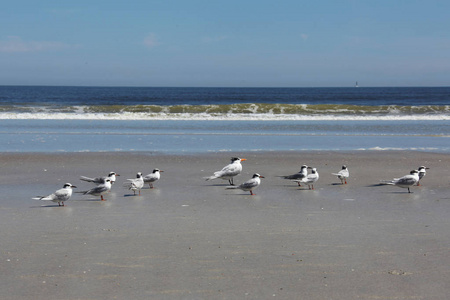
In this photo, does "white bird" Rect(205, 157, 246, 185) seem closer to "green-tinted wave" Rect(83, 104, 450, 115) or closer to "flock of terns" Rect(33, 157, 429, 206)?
"flock of terns" Rect(33, 157, 429, 206)

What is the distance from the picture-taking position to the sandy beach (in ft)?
18.5

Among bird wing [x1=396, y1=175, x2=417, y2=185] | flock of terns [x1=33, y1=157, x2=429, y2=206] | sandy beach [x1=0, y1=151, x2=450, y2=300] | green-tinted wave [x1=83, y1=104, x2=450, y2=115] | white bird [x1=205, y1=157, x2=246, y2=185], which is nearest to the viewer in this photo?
sandy beach [x1=0, y1=151, x2=450, y2=300]

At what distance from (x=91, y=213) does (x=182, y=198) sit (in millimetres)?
2078

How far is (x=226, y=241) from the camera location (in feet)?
24.4

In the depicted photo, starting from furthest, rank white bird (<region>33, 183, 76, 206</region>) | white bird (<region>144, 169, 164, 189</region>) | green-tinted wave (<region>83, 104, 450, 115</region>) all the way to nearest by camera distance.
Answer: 1. green-tinted wave (<region>83, 104, 450, 115</region>)
2. white bird (<region>144, 169, 164, 189</region>)
3. white bird (<region>33, 183, 76, 206</region>)

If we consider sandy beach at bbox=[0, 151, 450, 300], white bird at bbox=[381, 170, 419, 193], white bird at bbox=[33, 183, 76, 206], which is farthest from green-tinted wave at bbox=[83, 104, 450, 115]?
white bird at bbox=[33, 183, 76, 206]

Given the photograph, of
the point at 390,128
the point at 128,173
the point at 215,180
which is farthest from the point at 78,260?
the point at 390,128

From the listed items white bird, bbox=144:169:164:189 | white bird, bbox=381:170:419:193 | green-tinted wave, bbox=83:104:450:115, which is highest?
white bird, bbox=381:170:419:193

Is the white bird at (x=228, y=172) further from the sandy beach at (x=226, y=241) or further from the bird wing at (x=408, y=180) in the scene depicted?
the bird wing at (x=408, y=180)

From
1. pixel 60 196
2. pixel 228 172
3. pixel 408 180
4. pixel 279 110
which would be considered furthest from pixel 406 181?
pixel 279 110

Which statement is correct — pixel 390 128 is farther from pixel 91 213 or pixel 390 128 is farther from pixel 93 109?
pixel 93 109

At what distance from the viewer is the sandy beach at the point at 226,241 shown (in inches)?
222

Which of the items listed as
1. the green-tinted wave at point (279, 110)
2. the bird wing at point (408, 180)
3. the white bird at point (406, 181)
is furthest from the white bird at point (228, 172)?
the green-tinted wave at point (279, 110)

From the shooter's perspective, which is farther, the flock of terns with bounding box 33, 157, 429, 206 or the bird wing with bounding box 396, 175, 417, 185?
the bird wing with bounding box 396, 175, 417, 185
